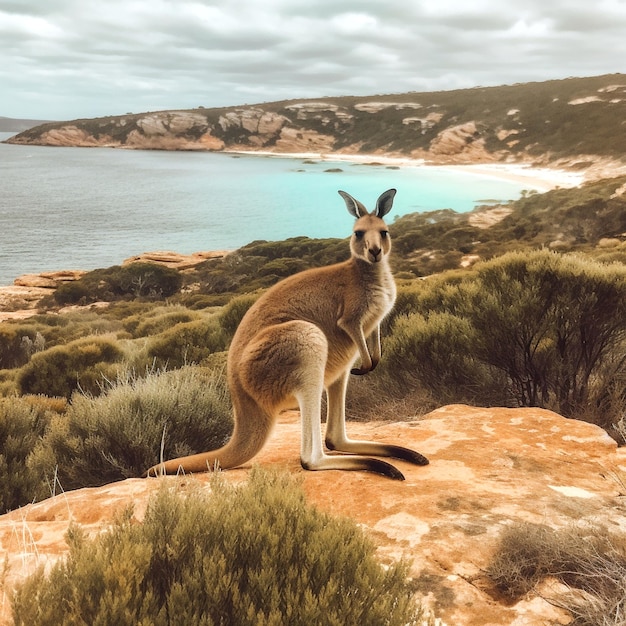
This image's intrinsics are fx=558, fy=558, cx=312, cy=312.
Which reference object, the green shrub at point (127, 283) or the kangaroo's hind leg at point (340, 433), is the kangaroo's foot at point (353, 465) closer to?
the kangaroo's hind leg at point (340, 433)

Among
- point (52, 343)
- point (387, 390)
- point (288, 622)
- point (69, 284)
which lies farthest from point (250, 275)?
point (288, 622)

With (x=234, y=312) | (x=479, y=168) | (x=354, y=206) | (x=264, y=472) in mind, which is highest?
(x=479, y=168)

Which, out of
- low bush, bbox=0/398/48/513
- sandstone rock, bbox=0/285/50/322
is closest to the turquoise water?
A: sandstone rock, bbox=0/285/50/322

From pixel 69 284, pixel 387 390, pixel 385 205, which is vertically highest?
pixel 385 205

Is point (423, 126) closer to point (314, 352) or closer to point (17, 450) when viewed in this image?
point (17, 450)

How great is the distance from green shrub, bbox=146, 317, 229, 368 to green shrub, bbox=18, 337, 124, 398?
77cm

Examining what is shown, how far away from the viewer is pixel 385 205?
351cm

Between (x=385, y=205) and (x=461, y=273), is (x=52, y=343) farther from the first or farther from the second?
(x=385, y=205)

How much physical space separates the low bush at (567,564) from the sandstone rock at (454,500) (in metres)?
0.07

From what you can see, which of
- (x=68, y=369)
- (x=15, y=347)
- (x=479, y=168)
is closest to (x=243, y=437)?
(x=68, y=369)

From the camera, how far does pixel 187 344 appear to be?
9609 mm

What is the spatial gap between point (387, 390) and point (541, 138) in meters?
68.8

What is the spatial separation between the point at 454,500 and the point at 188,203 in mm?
64943

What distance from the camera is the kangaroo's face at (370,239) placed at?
3.48 metres
